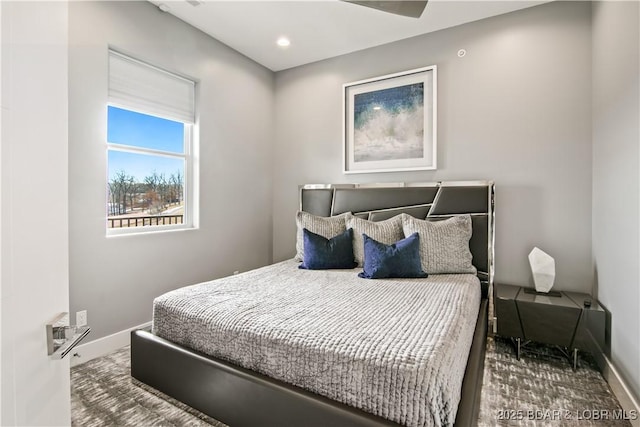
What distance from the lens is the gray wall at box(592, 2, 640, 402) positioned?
5.90 ft

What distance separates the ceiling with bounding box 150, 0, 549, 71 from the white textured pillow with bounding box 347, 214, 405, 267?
1.87 m

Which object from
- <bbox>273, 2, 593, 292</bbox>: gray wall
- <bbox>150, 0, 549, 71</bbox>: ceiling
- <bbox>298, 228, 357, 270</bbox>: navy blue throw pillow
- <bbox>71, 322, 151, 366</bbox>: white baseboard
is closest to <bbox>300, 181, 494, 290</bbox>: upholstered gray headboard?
<bbox>273, 2, 593, 292</bbox>: gray wall

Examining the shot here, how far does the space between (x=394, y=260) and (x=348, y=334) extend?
1178mm

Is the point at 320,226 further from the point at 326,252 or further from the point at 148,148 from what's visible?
the point at 148,148

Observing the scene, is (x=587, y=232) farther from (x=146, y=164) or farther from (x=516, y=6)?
(x=146, y=164)

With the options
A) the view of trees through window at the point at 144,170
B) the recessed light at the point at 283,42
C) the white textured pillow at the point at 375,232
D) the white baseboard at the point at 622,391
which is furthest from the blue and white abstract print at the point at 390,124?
the white baseboard at the point at 622,391

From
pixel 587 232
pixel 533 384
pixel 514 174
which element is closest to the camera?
pixel 533 384

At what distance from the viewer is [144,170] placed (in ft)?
9.50

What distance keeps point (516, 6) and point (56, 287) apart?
3.69 metres

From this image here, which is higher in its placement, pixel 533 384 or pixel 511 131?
pixel 511 131

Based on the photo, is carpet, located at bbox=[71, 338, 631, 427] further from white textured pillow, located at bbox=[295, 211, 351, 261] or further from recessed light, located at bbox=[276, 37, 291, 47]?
recessed light, located at bbox=[276, 37, 291, 47]

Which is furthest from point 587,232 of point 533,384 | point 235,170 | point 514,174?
point 235,170

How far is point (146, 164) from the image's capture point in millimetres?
2912

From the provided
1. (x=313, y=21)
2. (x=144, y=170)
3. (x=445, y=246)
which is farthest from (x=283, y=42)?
(x=445, y=246)
